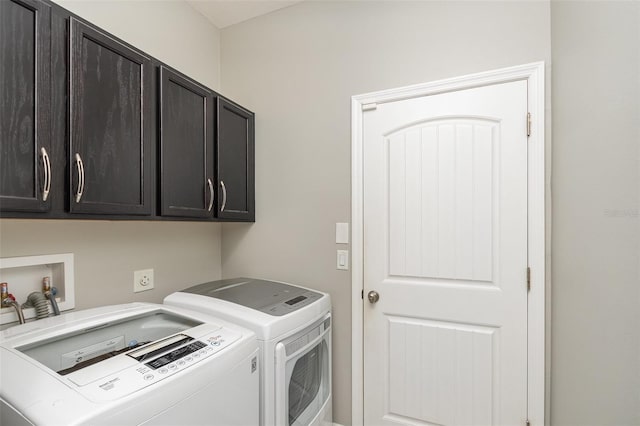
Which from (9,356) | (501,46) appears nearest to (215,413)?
(9,356)

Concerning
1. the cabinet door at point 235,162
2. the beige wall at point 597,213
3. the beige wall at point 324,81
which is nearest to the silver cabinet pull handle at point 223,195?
the cabinet door at point 235,162

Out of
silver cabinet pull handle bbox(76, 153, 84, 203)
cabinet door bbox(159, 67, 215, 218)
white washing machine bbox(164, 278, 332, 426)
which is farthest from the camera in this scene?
cabinet door bbox(159, 67, 215, 218)

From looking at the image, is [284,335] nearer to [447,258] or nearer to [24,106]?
[447,258]

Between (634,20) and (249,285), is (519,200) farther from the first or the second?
(249,285)

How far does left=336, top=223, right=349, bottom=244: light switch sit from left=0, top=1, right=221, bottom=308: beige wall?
938 millimetres

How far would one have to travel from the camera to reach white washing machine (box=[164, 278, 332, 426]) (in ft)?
4.18

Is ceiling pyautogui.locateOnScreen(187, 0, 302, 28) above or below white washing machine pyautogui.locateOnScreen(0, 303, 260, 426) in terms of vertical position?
above

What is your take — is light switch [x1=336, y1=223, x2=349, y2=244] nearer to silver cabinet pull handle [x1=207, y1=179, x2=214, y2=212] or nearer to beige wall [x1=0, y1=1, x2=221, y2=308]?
silver cabinet pull handle [x1=207, y1=179, x2=214, y2=212]

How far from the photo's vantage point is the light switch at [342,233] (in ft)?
6.09

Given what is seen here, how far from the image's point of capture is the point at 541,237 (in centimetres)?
145

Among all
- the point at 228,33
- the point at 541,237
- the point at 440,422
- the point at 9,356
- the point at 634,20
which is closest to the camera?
the point at 634,20

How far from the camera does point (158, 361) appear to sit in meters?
0.92

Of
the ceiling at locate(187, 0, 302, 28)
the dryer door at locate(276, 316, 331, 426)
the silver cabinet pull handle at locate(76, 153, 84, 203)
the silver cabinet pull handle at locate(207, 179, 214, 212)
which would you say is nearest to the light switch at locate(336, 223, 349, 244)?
the dryer door at locate(276, 316, 331, 426)

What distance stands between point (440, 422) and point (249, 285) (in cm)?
125
